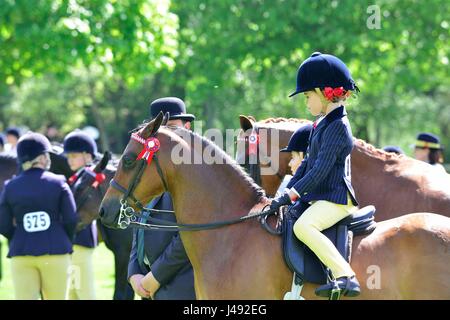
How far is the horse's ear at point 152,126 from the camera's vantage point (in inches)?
226

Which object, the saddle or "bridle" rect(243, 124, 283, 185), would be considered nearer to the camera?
the saddle

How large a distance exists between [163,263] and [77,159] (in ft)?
14.2

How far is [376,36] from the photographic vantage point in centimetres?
2158

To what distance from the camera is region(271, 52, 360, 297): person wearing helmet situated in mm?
5379

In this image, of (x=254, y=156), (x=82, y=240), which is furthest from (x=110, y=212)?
(x=82, y=240)

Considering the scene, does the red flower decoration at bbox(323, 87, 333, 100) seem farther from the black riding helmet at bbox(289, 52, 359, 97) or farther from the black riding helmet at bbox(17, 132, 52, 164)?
the black riding helmet at bbox(17, 132, 52, 164)

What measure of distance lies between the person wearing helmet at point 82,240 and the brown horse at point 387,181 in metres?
→ 3.12

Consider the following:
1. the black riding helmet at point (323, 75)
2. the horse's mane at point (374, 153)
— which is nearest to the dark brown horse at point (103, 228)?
the horse's mane at point (374, 153)

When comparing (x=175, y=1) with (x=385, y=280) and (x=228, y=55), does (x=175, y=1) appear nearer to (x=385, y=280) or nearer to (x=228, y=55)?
(x=228, y=55)

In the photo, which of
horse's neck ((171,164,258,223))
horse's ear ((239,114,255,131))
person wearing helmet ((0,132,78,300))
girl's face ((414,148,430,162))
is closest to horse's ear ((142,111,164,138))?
horse's neck ((171,164,258,223))

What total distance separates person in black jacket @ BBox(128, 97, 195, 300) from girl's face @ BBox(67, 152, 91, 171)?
373 centimetres

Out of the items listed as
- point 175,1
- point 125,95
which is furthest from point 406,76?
point 125,95

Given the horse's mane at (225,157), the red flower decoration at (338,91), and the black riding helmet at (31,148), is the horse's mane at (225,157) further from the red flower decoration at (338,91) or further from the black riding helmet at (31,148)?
the black riding helmet at (31,148)

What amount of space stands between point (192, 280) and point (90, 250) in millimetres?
3808
